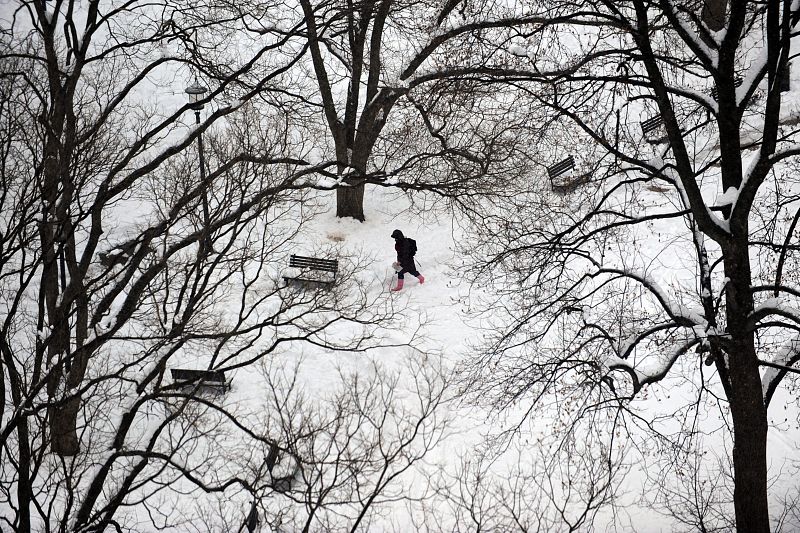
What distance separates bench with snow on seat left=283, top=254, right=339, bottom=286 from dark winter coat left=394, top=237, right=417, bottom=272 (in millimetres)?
1279

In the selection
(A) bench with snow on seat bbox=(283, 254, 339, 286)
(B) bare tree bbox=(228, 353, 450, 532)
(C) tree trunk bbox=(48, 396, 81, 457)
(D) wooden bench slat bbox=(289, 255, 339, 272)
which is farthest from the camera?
(D) wooden bench slat bbox=(289, 255, 339, 272)

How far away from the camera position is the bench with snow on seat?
47.8 ft

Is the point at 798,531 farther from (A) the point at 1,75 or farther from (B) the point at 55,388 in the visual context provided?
(A) the point at 1,75

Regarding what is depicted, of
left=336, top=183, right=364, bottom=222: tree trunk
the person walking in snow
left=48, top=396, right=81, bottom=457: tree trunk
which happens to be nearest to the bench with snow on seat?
the person walking in snow

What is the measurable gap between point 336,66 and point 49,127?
15.6m

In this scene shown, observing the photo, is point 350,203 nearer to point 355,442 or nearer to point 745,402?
point 355,442

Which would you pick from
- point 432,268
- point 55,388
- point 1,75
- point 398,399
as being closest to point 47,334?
point 55,388

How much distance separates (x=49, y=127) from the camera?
8.91 metres

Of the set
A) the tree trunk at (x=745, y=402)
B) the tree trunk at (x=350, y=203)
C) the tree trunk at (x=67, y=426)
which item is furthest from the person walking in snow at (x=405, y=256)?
the tree trunk at (x=745, y=402)

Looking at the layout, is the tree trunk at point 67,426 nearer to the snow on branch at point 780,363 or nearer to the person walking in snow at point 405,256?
the person walking in snow at point 405,256

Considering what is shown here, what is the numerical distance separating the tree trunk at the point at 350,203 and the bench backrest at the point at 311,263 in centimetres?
232

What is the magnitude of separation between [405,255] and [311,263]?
1.91 metres

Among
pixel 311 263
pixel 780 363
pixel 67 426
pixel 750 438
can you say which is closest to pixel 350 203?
pixel 311 263

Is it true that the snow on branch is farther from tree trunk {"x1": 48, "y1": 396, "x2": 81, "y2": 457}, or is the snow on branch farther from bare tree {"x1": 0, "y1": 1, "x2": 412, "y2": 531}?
tree trunk {"x1": 48, "y1": 396, "x2": 81, "y2": 457}
